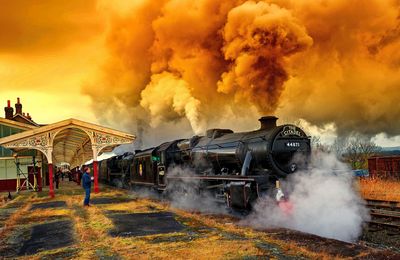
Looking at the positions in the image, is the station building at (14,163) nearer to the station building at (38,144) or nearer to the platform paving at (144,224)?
the station building at (38,144)

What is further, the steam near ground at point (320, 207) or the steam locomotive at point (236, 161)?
the steam locomotive at point (236, 161)

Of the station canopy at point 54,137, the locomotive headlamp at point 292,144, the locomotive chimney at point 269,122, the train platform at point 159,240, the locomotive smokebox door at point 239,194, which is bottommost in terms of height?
the train platform at point 159,240

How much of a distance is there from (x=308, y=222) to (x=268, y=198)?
1161 millimetres

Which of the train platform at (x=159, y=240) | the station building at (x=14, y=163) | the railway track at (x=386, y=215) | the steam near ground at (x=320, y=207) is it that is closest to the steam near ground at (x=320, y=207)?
the steam near ground at (x=320, y=207)

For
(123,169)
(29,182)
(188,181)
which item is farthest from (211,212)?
(29,182)

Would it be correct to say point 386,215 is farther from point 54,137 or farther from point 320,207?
point 54,137

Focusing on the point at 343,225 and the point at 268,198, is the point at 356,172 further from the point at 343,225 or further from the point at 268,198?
the point at 268,198

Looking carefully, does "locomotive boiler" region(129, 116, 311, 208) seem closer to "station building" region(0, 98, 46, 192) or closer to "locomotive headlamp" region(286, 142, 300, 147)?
"locomotive headlamp" region(286, 142, 300, 147)

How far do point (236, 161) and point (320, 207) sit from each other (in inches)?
116

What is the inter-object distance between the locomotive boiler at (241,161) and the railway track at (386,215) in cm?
257

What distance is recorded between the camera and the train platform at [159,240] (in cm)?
691

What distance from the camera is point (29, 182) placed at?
2866 cm

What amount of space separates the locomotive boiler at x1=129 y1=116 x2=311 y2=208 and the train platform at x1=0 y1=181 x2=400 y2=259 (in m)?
0.96

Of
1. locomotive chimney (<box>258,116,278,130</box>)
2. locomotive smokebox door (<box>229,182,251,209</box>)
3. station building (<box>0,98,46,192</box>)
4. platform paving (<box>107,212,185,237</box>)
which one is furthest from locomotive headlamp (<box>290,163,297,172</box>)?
station building (<box>0,98,46,192</box>)
